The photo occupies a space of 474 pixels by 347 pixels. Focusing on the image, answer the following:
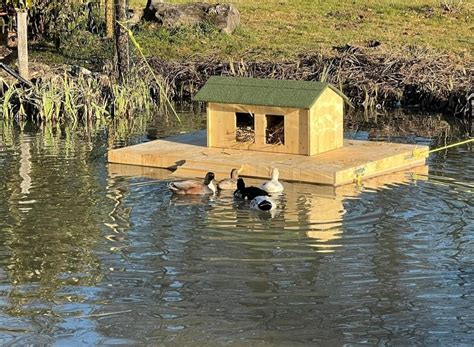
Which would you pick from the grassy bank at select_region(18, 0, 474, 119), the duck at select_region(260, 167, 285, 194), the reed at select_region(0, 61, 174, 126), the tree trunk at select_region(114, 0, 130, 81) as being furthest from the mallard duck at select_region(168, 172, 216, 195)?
the grassy bank at select_region(18, 0, 474, 119)

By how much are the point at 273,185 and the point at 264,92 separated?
261cm

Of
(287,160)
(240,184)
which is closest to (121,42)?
(287,160)

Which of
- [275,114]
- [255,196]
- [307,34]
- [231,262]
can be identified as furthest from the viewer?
[307,34]

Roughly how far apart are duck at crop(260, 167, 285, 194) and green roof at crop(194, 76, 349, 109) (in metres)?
1.82

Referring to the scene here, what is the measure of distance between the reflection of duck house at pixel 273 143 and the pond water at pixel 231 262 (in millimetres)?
412

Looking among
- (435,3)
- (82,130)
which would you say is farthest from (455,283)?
(435,3)

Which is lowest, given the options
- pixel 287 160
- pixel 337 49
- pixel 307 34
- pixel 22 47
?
pixel 287 160

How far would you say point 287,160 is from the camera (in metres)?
17.6

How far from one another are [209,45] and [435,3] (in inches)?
309

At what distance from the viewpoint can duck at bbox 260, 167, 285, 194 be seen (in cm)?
1591

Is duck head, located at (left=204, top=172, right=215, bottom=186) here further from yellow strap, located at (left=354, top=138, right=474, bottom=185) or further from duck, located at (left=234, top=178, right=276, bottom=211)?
yellow strap, located at (left=354, top=138, right=474, bottom=185)

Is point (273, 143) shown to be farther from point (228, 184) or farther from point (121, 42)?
point (121, 42)

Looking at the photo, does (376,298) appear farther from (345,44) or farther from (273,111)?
(345,44)

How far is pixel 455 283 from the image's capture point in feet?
39.0
